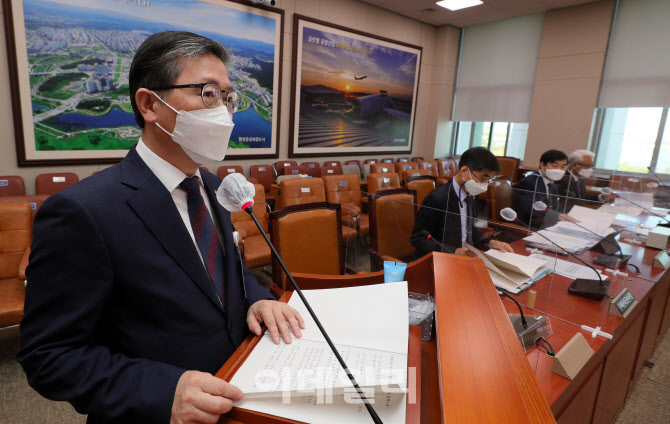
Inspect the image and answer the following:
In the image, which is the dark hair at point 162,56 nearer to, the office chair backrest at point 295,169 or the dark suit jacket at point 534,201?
the dark suit jacket at point 534,201

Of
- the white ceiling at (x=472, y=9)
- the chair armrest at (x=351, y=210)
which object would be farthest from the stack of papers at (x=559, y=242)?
the white ceiling at (x=472, y=9)

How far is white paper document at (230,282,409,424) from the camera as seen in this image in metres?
0.54

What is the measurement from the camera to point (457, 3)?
6.49 m

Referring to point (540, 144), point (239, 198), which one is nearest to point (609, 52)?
point (540, 144)

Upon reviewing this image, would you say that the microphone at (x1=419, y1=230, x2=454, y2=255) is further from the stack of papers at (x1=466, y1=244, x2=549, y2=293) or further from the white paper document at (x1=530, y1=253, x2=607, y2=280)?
the white paper document at (x1=530, y1=253, x2=607, y2=280)

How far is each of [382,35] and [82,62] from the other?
16.8ft

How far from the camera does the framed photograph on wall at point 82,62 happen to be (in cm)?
367

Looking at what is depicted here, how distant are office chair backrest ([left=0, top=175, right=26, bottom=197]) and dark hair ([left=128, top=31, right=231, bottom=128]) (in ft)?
12.8

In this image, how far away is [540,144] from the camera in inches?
280

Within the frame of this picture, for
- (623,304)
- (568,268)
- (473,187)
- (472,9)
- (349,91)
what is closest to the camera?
A: (623,304)

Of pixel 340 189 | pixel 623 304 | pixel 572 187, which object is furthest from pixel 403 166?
pixel 623 304

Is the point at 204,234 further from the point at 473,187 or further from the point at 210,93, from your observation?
the point at 473,187

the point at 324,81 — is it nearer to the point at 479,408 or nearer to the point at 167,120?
the point at 167,120

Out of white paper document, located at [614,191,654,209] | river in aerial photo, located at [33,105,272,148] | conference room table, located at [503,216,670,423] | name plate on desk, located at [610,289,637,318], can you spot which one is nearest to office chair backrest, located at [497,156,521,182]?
white paper document, located at [614,191,654,209]
